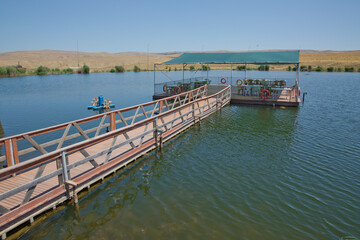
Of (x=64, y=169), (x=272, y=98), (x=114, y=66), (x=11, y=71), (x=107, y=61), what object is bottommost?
(x=64, y=169)

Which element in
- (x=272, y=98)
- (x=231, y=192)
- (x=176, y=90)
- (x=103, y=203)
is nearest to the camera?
(x=103, y=203)

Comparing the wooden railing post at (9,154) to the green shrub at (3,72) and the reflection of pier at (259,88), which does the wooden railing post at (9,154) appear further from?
the green shrub at (3,72)

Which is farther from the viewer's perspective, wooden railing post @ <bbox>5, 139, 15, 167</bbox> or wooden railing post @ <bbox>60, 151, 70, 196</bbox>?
wooden railing post @ <bbox>5, 139, 15, 167</bbox>

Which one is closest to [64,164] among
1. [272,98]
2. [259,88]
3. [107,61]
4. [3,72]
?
[272,98]

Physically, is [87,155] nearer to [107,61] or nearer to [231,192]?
[231,192]

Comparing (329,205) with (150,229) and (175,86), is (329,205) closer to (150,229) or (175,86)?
(150,229)

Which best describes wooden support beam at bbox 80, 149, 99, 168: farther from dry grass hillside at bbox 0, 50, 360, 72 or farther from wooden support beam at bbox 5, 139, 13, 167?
dry grass hillside at bbox 0, 50, 360, 72

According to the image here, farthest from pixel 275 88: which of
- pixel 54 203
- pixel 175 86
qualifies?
pixel 54 203

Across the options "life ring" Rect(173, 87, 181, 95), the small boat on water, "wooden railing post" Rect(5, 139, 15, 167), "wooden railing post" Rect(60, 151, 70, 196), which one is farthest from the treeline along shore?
"wooden railing post" Rect(60, 151, 70, 196)

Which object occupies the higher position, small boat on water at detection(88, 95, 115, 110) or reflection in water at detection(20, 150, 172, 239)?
small boat on water at detection(88, 95, 115, 110)

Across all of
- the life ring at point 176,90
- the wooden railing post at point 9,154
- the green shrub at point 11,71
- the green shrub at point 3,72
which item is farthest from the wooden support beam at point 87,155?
the green shrub at point 11,71

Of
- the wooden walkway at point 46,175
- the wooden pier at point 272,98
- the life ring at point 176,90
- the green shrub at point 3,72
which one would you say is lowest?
the wooden walkway at point 46,175

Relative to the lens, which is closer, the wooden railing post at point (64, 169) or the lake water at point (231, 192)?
the lake water at point (231, 192)

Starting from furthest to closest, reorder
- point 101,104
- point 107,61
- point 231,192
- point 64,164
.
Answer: point 107,61 < point 101,104 < point 231,192 < point 64,164
